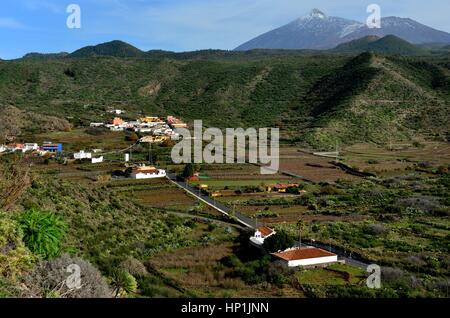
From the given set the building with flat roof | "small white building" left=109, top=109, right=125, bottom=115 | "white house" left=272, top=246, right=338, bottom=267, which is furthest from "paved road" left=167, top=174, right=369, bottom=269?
"small white building" left=109, top=109, right=125, bottom=115

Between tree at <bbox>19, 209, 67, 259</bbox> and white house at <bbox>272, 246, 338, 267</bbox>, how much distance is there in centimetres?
1169

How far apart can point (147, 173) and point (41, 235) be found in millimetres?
37869

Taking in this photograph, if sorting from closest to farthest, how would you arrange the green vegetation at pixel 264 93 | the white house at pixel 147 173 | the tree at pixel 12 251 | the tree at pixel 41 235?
1. the tree at pixel 12 251
2. the tree at pixel 41 235
3. the white house at pixel 147 173
4. the green vegetation at pixel 264 93

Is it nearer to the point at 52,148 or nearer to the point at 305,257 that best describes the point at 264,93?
the point at 52,148

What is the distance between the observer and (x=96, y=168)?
5134 centimetres

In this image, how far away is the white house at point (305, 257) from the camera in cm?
2140

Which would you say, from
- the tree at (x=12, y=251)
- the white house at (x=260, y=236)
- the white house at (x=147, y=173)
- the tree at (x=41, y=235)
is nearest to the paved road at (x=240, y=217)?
the white house at (x=147, y=173)

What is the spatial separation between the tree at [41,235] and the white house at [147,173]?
1425 inches

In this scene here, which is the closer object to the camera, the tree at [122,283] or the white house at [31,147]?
the tree at [122,283]

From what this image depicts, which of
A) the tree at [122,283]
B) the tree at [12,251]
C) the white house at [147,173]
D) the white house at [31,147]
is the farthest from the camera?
the white house at [31,147]

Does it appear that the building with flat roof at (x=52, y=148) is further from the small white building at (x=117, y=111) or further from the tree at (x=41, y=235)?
the tree at (x=41, y=235)

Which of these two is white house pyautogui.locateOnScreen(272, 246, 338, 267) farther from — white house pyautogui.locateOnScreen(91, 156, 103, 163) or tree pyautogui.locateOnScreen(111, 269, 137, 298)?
white house pyautogui.locateOnScreen(91, 156, 103, 163)

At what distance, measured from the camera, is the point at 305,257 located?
21.8 metres
